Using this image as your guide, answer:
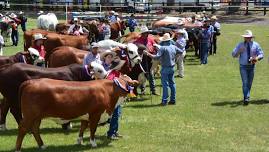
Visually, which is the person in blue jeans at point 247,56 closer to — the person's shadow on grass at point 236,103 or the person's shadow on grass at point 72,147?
the person's shadow on grass at point 236,103

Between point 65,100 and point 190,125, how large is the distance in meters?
3.87

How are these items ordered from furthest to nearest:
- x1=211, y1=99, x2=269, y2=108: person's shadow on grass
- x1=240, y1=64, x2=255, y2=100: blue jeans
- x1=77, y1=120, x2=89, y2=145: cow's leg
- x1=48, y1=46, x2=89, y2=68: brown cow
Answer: x1=211, y1=99, x2=269, y2=108: person's shadow on grass < x1=240, y1=64, x2=255, y2=100: blue jeans < x1=48, y1=46, x2=89, y2=68: brown cow < x1=77, y1=120, x2=89, y2=145: cow's leg

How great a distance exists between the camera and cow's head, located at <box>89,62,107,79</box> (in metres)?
9.95

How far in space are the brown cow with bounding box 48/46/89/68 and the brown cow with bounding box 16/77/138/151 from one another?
4.47 m

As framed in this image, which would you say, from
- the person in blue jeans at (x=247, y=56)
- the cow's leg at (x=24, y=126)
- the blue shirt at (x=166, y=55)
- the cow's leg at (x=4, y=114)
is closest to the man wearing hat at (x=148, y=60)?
the blue shirt at (x=166, y=55)

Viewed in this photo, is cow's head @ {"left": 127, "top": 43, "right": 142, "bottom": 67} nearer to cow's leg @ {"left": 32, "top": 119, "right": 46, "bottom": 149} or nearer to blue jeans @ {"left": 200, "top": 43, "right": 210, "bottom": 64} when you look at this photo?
cow's leg @ {"left": 32, "top": 119, "right": 46, "bottom": 149}

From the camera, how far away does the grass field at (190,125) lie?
9.74m

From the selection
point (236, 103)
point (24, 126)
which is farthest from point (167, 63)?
point (24, 126)

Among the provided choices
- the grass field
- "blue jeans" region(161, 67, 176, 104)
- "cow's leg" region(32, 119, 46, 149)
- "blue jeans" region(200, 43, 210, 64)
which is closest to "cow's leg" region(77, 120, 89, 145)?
the grass field

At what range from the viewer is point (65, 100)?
866 centimetres

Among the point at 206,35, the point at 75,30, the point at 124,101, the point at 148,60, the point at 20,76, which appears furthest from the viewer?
the point at 206,35

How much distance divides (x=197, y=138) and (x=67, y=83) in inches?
123

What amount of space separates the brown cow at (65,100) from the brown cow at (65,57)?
447 centimetres

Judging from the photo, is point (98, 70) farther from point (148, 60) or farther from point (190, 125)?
point (148, 60)
